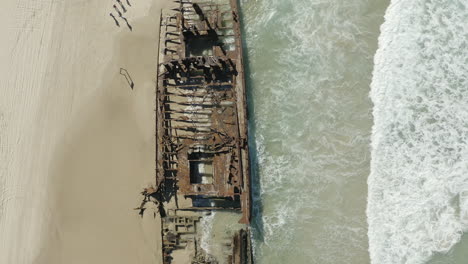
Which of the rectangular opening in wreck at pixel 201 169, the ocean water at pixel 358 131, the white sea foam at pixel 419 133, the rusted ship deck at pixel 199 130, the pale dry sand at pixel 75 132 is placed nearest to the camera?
the white sea foam at pixel 419 133

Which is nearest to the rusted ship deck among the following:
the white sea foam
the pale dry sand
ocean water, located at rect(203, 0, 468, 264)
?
the pale dry sand

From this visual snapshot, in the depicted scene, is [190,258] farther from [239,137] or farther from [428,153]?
[428,153]

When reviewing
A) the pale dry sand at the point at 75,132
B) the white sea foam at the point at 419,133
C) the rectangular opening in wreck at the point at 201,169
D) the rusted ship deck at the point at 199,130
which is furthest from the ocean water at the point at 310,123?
the pale dry sand at the point at 75,132

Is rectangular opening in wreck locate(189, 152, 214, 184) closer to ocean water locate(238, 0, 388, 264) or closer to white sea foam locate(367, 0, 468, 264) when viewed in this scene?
ocean water locate(238, 0, 388, 264)

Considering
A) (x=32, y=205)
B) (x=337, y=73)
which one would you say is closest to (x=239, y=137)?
(x=337, y=73)

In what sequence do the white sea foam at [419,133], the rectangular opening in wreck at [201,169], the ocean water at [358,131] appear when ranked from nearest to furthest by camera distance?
the white sea foam at [419,133] < the ocean water at [358,131] < the rectangular opening in wreck at [201,169]

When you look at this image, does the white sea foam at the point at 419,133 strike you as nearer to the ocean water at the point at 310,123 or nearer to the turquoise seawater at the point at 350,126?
the turquoise seawater at the point at 350,126

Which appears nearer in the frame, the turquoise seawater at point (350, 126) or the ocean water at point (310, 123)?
the turquoise seawater at point (350, 126)
